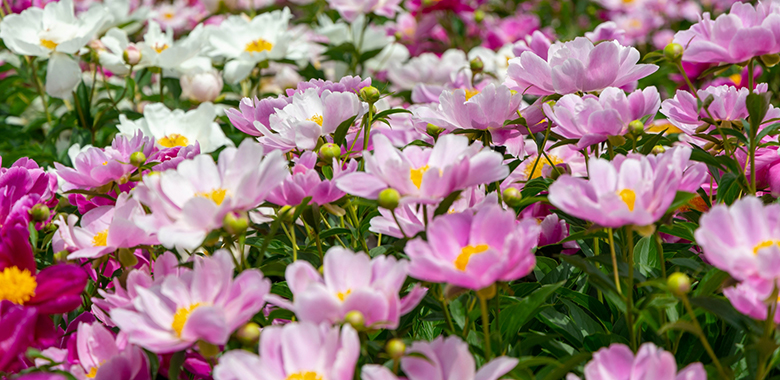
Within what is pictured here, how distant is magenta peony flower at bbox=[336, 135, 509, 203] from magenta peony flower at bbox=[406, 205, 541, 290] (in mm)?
40

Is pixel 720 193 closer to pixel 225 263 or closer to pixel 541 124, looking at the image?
pixel 541 124

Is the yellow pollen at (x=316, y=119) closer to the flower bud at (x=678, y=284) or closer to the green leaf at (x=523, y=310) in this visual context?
the green leaf at (x=523, y=310)

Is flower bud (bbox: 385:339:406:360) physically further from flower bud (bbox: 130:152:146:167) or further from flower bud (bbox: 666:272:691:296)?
flower bud (bbox: 130:152:146:167)

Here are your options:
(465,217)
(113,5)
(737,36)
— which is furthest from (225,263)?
(113,5)

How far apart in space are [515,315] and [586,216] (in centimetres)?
20

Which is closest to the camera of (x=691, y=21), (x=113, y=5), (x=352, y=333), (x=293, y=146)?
(x=352, y=333)

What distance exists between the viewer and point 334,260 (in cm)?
70

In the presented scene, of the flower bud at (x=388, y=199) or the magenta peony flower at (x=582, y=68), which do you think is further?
the magenta peony flower at (x=582, y=68)

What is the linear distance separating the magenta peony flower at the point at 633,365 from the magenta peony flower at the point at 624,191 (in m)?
0.12

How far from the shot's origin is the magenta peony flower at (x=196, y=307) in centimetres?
65

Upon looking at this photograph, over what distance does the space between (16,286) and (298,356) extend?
0.41 m

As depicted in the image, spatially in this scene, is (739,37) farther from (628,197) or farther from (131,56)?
(131,56)

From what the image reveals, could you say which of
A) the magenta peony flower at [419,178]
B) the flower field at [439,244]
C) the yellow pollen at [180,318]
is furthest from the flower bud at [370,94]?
the yellow pollen at [180,318]

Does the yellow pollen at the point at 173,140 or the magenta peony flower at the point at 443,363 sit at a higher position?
the magenta peony flower at the point at 443,363
